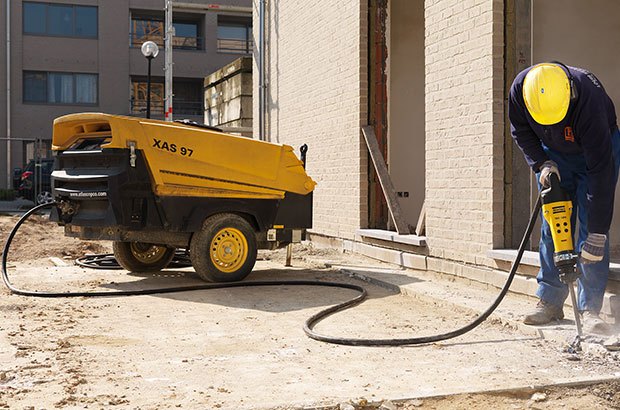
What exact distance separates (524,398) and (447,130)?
4622 mm

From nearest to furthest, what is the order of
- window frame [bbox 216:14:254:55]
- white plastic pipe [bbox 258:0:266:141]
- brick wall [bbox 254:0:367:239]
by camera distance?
brick wall [bbox 254:0:367:239] → white plastic pipe [bbox 258:0:266:141] → window frame [bbox 216:14:254:55]

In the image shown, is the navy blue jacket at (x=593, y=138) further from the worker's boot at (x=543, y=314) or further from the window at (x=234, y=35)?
the window at (x=234, y=35)

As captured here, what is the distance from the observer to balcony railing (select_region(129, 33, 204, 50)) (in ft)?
125

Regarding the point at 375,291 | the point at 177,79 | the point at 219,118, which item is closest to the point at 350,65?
the point at 375,291

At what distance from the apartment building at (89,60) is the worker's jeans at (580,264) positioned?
30.5 m

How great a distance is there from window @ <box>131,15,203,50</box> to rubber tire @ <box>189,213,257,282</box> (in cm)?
3157

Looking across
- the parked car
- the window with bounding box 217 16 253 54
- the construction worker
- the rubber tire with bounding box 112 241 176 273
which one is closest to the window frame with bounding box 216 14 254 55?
the window with bounding box 217 16 253 54

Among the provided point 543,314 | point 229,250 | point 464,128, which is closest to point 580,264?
point 543,314

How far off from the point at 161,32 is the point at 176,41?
42.2 inches

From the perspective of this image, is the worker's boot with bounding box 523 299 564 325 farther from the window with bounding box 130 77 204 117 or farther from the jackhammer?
the window with bounding box 130 77 204 117

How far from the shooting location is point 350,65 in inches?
436

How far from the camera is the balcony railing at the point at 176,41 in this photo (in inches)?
1499

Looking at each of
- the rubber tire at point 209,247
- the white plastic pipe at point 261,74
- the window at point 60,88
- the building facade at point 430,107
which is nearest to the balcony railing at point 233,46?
the window at point 60,88

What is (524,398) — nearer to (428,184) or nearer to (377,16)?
(428,184)
